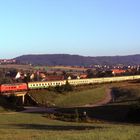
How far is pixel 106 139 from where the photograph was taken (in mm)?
14289

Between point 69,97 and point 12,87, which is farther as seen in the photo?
point 69,97

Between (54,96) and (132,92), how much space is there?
51.1 feet

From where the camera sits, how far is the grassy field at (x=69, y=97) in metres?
72.5

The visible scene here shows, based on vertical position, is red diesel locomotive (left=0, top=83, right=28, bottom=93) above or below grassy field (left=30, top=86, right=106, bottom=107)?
above

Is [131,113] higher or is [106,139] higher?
[106,139]

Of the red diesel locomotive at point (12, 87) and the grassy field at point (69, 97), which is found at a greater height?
the red diesel locomotive at point (12, 87)

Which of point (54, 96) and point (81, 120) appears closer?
point (81, 120)

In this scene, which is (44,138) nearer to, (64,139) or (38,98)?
(64,139)

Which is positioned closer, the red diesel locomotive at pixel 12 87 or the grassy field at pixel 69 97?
the grassy field at pixel 69 97

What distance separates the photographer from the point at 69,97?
252ft

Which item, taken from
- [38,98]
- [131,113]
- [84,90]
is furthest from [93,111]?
[84,90]

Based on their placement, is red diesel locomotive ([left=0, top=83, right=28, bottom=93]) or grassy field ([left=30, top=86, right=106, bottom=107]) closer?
grassy field ([left=30, top=86, right=106, bottom=107])

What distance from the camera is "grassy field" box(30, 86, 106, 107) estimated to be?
238ft

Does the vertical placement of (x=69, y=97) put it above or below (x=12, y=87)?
below
